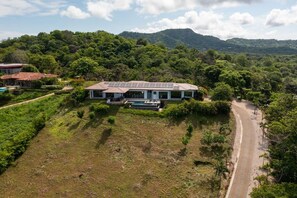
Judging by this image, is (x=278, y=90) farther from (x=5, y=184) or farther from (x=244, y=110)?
(x=5, y=184)

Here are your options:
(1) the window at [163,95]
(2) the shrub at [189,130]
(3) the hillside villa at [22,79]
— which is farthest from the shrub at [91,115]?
(3) the hillside villa at [22,79]

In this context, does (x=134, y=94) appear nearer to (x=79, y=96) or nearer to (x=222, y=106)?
(x=79, y=96)

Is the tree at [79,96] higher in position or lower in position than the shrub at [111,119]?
higher

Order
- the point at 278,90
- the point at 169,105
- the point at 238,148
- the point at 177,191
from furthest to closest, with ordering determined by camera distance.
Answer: the point at 278,90
the point at 169,105
the point at 238,148
the point at 177,191

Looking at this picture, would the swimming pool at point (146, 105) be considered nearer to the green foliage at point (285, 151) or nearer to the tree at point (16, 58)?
the green foliage at point (285, 151)

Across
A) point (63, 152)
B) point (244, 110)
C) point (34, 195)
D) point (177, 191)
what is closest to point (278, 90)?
point (244, 110)

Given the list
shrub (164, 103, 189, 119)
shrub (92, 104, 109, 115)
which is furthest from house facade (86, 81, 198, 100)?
shrub (164, 103, 189, 119)
